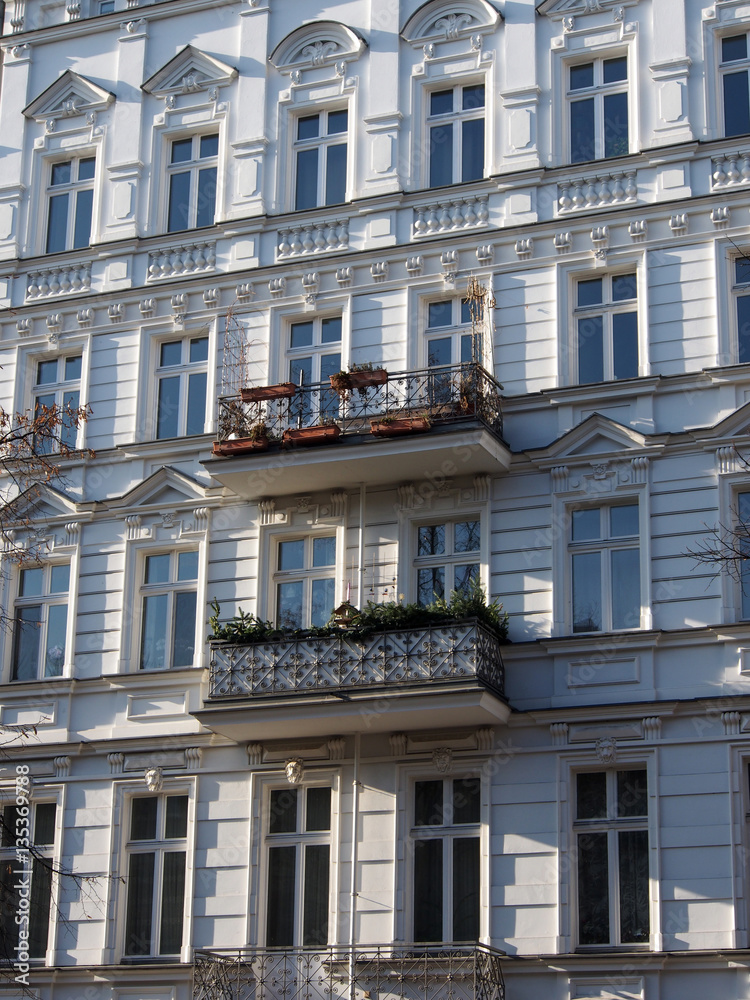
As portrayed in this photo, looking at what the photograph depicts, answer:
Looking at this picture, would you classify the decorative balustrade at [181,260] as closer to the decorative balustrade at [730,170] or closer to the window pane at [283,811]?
the decorative balustrade at [730,170]

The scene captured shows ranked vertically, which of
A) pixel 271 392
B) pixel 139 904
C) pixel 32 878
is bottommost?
pixel 139 904

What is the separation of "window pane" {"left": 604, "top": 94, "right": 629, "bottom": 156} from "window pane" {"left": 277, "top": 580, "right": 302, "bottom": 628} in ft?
25.6

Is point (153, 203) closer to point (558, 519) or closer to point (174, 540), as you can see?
point (174, 540)

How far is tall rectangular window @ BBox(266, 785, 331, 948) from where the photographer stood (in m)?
21.7

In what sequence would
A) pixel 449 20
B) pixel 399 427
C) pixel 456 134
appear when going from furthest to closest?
1. pixel 449 20
2. pixel 456 134
3. pixel 399 427

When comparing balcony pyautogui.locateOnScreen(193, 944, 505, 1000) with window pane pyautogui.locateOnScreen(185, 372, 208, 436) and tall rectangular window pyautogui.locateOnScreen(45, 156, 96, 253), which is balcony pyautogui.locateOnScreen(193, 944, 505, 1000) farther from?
tall rectangular window pyautogui.locateOnScreen(45, 156, 96, 253)

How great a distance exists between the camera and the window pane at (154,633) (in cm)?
2397

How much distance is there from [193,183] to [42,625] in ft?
24.7

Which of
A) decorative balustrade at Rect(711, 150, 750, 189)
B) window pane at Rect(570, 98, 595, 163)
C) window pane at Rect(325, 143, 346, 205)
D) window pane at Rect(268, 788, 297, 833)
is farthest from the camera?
window pane at Rect(325, 143, 346, 205)

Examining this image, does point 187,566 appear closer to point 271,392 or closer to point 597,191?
point 271,392

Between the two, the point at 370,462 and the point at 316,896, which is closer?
the point at 316,896

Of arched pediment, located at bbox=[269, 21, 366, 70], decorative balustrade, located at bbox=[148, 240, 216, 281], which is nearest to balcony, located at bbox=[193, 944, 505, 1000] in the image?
decorative balustrade, located at bbox=[148, 240, 216, 281]

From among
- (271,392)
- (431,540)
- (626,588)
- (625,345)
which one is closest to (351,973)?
(431,540)

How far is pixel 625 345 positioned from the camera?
2295 centimetres
